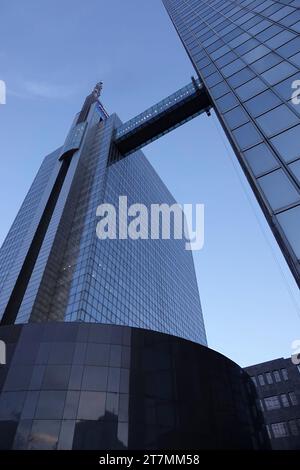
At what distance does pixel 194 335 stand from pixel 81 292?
52283mm

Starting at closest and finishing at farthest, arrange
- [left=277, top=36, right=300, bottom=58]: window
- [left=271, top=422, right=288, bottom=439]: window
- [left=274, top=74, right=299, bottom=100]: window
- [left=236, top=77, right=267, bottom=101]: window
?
1. [left=274, top=74, right=299, bottom=100]: window
2. [left=277, top=36, right=300, bottom=58]: window
3. [left=236, top=77, right=267, bottom=101]: window
4. [left=271, top=422, right=288, bottom=439]: window

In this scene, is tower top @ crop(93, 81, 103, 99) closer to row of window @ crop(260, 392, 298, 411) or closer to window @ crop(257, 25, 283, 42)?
window @ crop(257, 25, 283, 42)

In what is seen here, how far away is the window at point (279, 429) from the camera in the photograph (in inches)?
1912

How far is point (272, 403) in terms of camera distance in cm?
5153

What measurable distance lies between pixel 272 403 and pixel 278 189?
51.0m

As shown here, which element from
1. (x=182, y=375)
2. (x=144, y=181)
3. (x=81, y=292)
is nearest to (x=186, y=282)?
(x=144, y=181)

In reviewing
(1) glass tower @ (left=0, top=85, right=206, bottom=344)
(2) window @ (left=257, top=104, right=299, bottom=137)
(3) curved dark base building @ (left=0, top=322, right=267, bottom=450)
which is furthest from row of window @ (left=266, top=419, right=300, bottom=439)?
(2) window @ (left=257, top=104, right=299, bottom=137)

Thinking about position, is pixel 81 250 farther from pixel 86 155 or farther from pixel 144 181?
pixel 144 181

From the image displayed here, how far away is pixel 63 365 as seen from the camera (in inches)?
723

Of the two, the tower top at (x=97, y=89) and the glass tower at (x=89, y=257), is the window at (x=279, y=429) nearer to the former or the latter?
the glass tower at (x=89, y=257)

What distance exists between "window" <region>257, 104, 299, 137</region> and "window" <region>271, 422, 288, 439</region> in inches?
1991

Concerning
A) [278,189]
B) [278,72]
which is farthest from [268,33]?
[278,189]

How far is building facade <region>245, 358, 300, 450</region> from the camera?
48.1 meters

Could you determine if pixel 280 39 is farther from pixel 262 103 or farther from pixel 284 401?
pixel 284 401
